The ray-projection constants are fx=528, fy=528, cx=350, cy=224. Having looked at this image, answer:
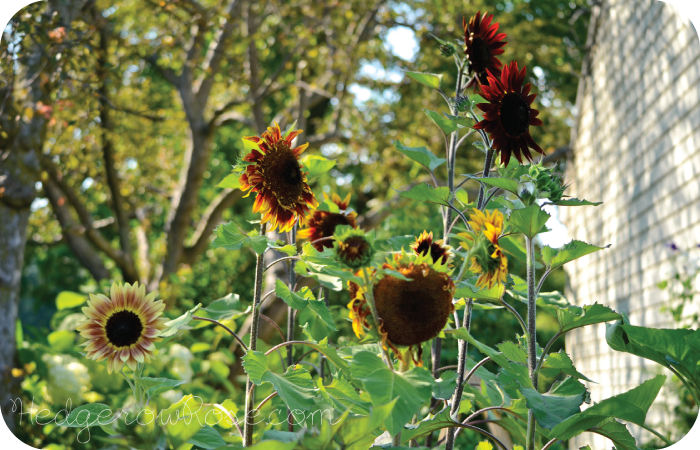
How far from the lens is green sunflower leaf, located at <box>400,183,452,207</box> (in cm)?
88

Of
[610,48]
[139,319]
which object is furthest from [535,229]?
[610,48]

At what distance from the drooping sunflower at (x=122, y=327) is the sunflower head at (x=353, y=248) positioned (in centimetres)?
41

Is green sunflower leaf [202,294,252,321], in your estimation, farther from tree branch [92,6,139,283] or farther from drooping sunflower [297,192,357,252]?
tree branch [92,6,139,283]

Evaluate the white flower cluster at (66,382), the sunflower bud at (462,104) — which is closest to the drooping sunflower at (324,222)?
the sunflower bud at (462,104)

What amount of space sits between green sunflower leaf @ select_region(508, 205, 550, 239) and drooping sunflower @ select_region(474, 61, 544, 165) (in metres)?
0.14

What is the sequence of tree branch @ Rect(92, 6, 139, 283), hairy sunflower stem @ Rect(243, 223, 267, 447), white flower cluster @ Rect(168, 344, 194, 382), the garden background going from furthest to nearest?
tree branch @ Rect(92, 6, 139, 283) < the garden background < white flower cluster @ Rect(168, 344, 194, 382) < hairy sunflower stem @ Rect(243, 223, 267, 447)

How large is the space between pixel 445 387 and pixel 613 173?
3.93 meters

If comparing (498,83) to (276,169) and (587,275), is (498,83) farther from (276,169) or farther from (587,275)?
(587,275)

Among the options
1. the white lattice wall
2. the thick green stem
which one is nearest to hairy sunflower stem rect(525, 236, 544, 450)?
the thick green stem

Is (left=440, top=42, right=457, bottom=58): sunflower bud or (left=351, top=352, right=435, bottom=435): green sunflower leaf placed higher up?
(left=440, top=42, right=457, bottom=58): sunflower bud

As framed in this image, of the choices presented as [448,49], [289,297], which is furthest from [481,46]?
[289,297]

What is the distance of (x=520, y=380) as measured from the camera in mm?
744

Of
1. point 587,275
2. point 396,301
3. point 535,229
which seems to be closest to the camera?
point 396,301

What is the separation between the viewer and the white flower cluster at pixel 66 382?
7.76 ft
